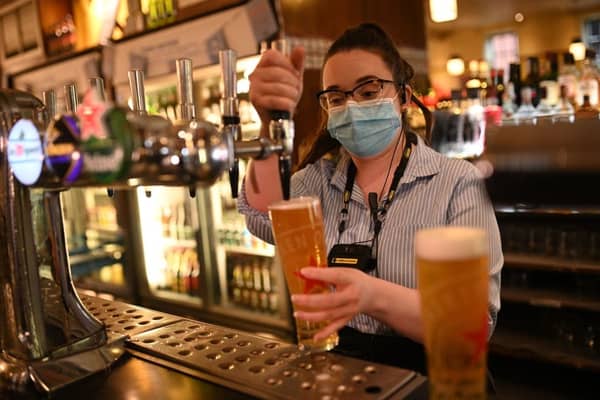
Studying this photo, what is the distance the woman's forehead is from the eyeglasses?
0.05ft

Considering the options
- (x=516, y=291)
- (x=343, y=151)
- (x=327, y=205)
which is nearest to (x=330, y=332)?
(x=327, y=205)

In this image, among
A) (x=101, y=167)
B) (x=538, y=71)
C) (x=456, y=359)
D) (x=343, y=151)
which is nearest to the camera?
(x=456, y=359)

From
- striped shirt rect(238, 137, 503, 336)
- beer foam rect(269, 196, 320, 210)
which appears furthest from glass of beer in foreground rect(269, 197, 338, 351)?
striped shirt rect(238, 137, 503, 336)

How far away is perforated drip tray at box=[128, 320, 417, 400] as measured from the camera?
0.84m

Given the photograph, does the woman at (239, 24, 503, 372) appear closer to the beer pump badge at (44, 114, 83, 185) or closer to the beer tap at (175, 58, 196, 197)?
the beer tap at (175, 58, 196, 197)

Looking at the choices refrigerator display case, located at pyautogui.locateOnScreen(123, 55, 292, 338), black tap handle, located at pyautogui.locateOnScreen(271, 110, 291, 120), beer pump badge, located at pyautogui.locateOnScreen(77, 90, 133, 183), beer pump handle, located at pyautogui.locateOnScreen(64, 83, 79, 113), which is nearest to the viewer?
beer pump badge, located at pyautogui.locateOnScreen(77, 90, 133, 183)

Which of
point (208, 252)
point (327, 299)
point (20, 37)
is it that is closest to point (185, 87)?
point (327, 299)

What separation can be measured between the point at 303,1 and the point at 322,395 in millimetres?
2934

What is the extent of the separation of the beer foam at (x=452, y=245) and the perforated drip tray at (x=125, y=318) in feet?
2.55

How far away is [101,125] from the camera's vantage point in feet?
2.39

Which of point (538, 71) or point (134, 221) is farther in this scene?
point (134, 221)

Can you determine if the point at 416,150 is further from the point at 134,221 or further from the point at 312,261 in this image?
the point at 134,221

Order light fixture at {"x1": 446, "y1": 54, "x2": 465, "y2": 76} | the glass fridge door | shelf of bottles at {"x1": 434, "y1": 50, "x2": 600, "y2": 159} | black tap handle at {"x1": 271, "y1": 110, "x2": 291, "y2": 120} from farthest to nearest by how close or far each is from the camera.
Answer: light fixture at {"x1": 446, "y1": 54, "x2": 465, "y2": 76}
the glass fridge door
shelf of bottles at {"x1": 434, "y1": 50, "x2": 600, "y2": 159}
black tap handle at {"x1": 271, "y1": 110, "x2": 291, "y2": 120}

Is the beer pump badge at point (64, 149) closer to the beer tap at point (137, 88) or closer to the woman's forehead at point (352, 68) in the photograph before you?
the beer tap at point (137, 88)
